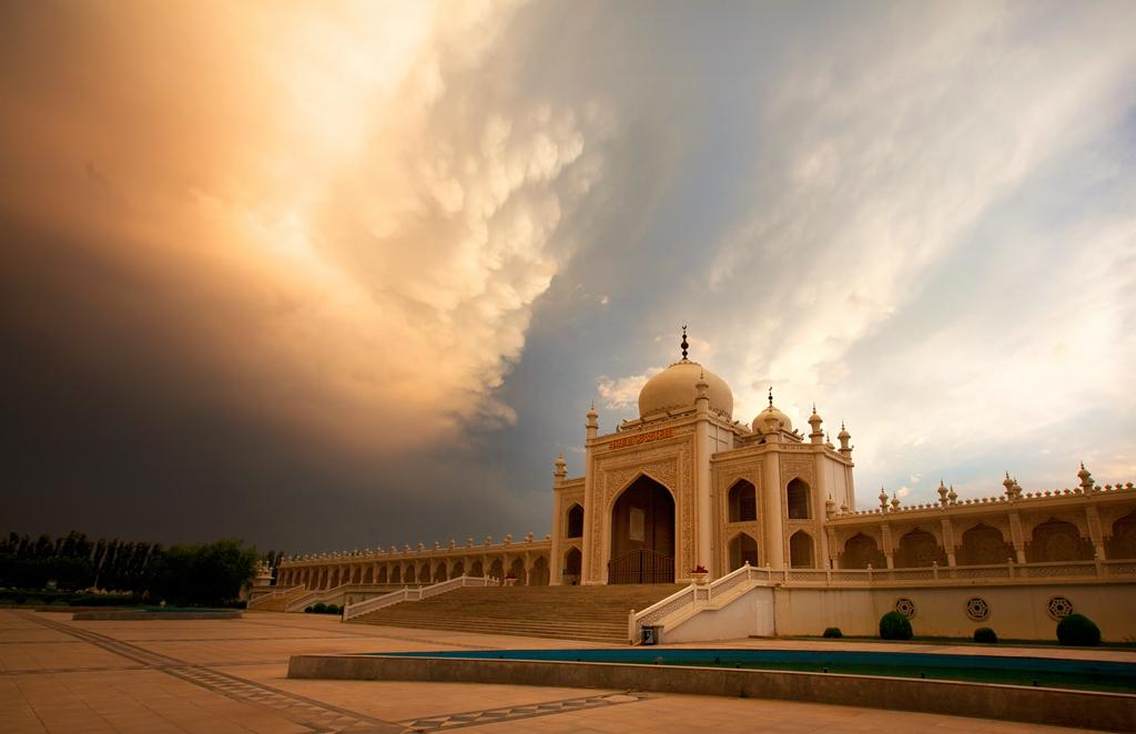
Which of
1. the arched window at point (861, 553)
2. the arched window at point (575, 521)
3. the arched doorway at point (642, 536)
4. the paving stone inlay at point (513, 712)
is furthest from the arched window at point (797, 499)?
the paving stone inlay at point (513, 712)

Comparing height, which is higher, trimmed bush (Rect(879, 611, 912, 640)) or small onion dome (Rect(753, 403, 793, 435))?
small onion dome (Rect(753, 403, 793, 435))

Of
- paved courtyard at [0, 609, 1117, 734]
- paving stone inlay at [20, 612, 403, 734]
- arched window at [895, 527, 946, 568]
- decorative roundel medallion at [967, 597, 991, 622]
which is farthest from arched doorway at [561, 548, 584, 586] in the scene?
paved courtyard at [0, 609, 1117, 734]

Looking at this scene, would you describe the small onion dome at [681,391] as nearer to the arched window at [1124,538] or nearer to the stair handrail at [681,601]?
the stair handrail at [681,601]

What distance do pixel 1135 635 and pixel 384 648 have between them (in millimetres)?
18180

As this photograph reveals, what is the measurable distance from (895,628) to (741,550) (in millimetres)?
7812

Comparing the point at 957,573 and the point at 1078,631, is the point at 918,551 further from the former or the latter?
the point at 1078,631

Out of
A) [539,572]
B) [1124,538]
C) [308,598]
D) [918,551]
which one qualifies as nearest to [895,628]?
[918,551]

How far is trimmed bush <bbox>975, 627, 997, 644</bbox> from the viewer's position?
17750 millimetres

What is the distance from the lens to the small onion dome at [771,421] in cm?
3067

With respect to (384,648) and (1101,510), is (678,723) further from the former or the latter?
(1101,510)

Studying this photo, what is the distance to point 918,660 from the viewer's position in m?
11.0

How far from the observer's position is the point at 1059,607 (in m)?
18.2

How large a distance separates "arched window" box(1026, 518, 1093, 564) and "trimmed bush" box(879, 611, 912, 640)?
4.83 metres

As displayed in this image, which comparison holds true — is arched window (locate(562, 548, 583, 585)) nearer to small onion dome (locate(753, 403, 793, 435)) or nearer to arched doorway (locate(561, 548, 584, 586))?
arched doorway (locate(561, 548, 584, 586))
